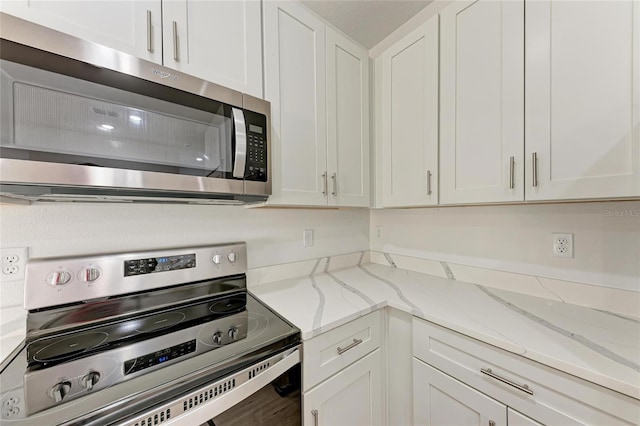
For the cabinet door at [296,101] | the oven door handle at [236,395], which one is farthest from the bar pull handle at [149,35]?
the oven door handle at [236,395]

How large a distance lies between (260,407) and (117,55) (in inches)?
45.0

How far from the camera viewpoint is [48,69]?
2.07ft

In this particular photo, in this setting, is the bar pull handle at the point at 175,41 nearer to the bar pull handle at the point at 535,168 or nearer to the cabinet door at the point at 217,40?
the cabinet door at the point at 217,40

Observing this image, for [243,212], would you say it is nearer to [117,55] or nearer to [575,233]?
[117,55]

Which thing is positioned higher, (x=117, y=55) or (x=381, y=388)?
(x=117, y=55)

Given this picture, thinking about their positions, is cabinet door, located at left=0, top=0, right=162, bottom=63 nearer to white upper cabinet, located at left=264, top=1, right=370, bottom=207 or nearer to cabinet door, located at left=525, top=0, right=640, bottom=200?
white upper cabinet, located at left=264, top=1, right=370, bottom=207

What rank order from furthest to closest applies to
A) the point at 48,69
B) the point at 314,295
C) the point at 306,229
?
the point at 306,229, the point at 314,295, the point at 48,69

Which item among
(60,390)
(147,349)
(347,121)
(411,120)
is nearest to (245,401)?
(147,349)

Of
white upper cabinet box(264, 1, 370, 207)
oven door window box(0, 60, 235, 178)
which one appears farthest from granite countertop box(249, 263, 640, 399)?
oven door window box(0, 60, 235, 178)

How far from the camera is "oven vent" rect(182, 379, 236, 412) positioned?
0.61 metres

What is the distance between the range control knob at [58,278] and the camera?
850 millimetres

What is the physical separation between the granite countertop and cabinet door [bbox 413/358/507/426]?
0.22m

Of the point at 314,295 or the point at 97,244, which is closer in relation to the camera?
the point at 97,244

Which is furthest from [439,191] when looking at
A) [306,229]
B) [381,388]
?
[381,388]
